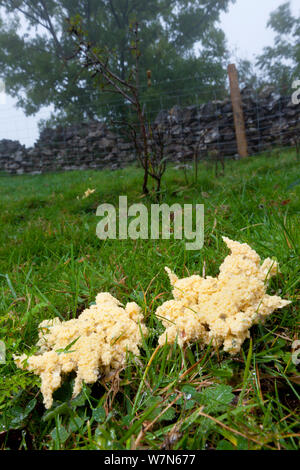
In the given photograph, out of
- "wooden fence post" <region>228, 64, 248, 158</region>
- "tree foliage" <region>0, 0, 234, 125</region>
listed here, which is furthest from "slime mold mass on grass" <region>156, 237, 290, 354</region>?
"tree foliage" <region>0, 0, 234, 125</region>

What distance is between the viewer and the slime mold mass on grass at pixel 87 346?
86 centimetres

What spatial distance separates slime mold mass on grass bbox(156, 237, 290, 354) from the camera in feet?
2.88

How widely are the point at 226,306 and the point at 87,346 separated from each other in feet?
1.47

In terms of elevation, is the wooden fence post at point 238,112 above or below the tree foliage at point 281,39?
below

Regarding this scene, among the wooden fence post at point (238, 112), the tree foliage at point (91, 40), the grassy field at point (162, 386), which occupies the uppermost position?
the tree foliage at point (91, 40)

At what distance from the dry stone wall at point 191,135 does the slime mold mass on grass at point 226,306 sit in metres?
4.75

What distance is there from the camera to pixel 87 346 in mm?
903

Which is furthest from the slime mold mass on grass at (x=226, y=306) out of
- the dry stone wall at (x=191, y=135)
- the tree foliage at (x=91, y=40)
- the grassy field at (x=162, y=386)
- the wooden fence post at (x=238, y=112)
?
the tree foliage at (x=91, y=40)

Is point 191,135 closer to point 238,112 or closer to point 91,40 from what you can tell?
point 238,112

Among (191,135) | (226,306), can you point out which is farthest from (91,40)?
(226,306)

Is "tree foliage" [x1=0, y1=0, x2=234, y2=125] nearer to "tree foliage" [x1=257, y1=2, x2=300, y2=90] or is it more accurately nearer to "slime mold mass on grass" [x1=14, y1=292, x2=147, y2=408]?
"tree foliage" [x1=257, y1=2, x2=300, y2=90]

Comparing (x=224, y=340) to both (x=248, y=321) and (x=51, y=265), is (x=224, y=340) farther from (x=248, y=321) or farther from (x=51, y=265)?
(x=51, y=265)

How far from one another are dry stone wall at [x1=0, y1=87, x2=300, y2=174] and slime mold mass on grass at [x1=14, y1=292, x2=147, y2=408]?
490 cm

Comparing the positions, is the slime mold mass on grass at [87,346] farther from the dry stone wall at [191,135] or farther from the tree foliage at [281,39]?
the tree foliage at [281,39]
